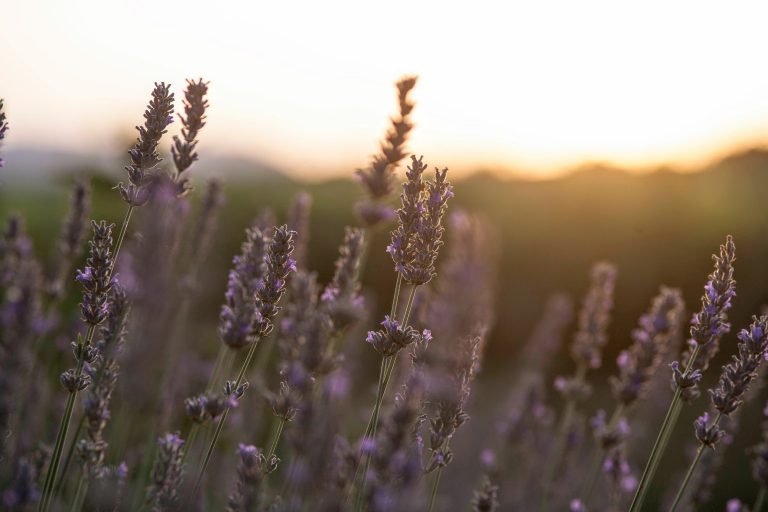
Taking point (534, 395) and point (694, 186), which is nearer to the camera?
point (534, 395)

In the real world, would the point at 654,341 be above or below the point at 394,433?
above

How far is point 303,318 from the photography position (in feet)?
7.21

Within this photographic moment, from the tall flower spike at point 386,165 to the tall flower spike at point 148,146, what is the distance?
867 millimetres

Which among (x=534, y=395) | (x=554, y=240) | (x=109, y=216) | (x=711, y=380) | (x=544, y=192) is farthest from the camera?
(x=544, y=192)

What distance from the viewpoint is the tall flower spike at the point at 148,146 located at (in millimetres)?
2982

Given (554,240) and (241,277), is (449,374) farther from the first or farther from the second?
(554,240)

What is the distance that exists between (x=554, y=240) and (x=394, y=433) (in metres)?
12.5

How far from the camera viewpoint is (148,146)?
9.80 ft

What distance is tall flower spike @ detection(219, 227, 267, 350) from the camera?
246cm

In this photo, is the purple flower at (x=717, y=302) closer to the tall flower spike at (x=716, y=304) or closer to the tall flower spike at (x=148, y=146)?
the tall flower spike at (x=716, y=304)

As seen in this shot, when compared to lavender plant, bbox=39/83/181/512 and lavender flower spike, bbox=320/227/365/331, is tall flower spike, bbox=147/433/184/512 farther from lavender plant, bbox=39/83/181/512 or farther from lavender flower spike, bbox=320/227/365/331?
lavender flower spike, bbox=320/227/365/331

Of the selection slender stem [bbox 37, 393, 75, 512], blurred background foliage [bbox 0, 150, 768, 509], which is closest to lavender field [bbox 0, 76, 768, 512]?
slender stem [bbox 37, 393, 75, 512]

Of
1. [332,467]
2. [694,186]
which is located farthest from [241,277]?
[694,186]

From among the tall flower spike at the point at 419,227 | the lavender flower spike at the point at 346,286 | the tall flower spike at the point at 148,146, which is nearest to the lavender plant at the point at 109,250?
the tall flower spike at the point at 148,146
